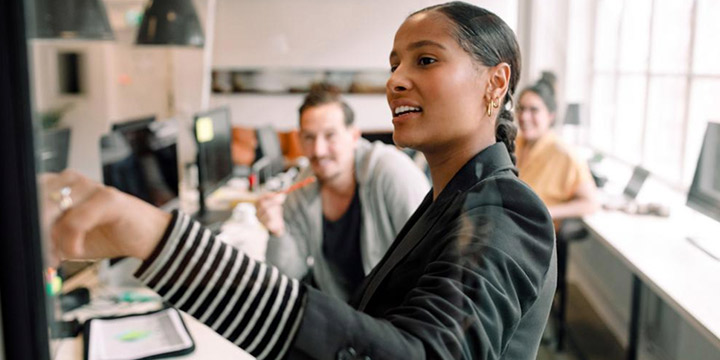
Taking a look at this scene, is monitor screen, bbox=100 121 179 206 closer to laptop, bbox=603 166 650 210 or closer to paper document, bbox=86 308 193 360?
paper document, bbox=86 308 193 360

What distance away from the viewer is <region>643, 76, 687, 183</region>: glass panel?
9.99 feet

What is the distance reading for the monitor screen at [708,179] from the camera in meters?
1.88

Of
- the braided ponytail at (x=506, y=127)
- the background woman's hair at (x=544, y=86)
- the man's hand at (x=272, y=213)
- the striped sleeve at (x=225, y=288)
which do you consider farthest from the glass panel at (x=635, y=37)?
the striped sleeve at (x=225, y=288)

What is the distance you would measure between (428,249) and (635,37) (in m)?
3.28

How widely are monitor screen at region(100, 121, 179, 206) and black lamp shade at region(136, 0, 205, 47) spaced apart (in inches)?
18.1

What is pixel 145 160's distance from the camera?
5.60 feet

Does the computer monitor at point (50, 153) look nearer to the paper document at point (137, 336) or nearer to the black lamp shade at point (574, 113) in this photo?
the paper document at point (137, 336)

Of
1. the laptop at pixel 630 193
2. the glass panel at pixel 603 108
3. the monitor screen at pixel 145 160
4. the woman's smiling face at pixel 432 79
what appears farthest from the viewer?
the glass panel at pixel 603 108

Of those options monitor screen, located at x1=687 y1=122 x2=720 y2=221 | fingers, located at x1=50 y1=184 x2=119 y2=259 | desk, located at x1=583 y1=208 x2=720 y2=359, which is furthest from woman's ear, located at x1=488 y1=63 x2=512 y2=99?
monitor screen, located at x1=687 y1=122 x2=720 y2=221

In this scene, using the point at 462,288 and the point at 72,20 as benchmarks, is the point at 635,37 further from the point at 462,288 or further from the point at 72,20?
the point at 462,288

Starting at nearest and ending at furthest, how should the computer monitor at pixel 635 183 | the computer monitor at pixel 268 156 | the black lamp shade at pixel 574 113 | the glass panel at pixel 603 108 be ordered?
the computer monitor at pixel 635 183
the black lamp shade at pixel 574 113
the computer monitor at pixel 268 156
the glass panel at pixel 603 108

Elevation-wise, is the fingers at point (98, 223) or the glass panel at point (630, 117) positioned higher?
the fingers at point (98, 223)

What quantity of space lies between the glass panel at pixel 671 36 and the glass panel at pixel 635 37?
5cm

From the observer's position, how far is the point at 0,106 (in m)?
0.37
